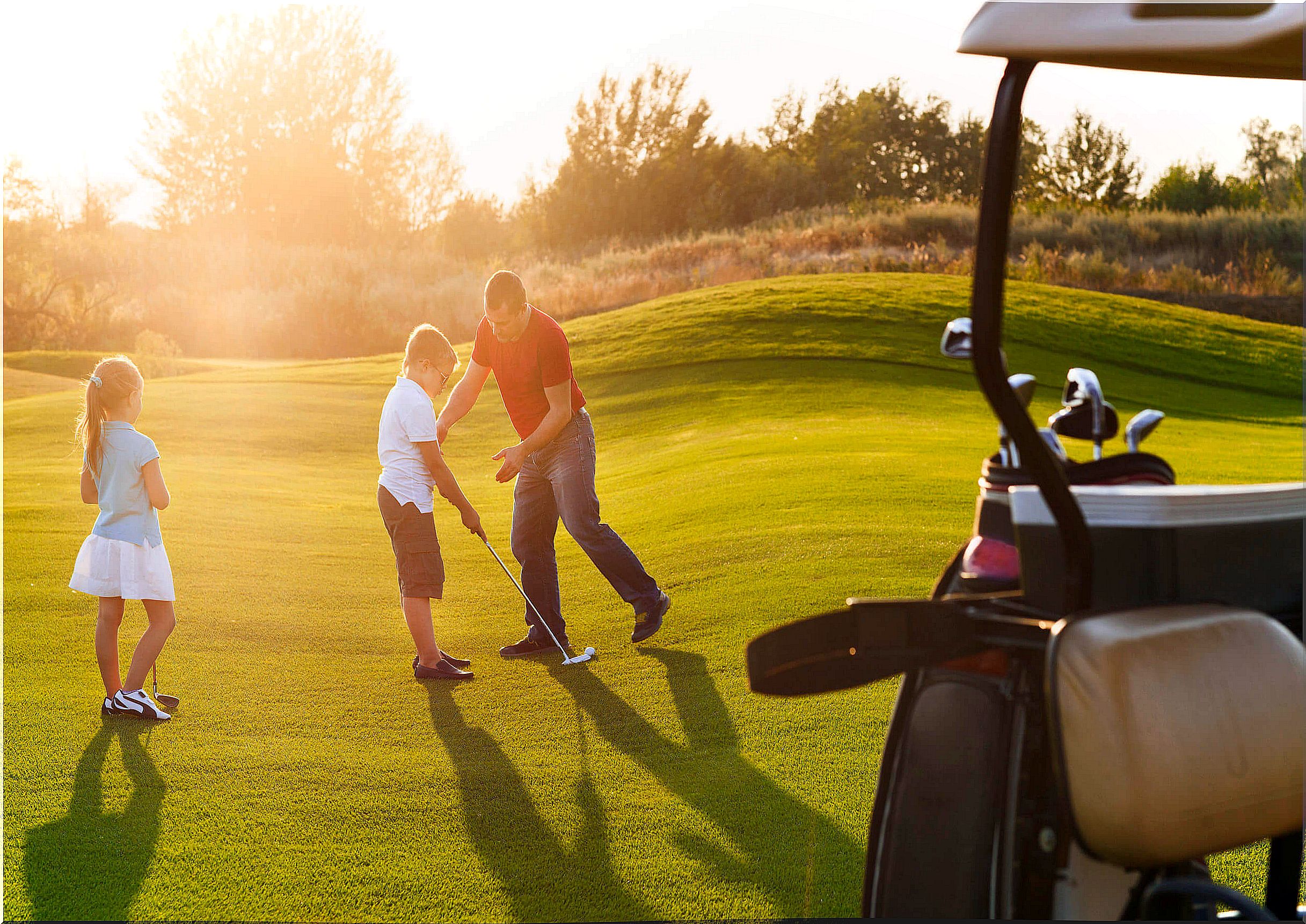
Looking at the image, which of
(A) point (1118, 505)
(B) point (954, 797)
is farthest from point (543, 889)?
(A) point (1118, 505)

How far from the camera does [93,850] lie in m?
3.03

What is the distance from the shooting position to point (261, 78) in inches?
1056

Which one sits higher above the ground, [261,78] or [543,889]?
[261,78]

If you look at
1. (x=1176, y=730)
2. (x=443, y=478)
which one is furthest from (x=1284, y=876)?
(x=443, y=478)

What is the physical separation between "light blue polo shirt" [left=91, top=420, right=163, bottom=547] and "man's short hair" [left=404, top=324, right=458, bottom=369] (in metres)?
1.03

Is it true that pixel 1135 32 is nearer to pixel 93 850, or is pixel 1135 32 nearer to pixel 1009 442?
pixel 1009 442

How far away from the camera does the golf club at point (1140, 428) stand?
5.39 feet

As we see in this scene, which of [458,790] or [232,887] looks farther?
[458,790]

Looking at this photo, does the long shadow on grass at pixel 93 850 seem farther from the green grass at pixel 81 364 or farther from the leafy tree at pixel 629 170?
the leafy tree at pixel 629 170

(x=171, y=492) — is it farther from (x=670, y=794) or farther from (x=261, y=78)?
(x=261, y=78)

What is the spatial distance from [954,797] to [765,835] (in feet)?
5.52

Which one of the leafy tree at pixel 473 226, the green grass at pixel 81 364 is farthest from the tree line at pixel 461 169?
the green grass at pixel 81 364

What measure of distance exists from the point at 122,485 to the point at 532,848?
2.15 metres

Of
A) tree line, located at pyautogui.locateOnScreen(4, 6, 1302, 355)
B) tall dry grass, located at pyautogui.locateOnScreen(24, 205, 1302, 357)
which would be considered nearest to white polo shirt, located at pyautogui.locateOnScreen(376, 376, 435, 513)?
tall dry grass, located at pyautogui.locateOnScreen(24, 205, 1302, 357)
